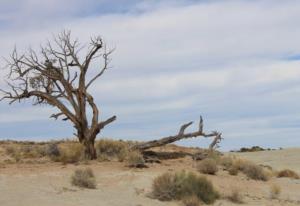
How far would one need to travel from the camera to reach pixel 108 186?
65.8ft

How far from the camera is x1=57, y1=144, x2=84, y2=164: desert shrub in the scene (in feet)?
83.1

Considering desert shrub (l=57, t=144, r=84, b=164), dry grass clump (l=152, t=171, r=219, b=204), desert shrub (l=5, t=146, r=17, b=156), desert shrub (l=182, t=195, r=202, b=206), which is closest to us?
desert shrub (l=182, t=195, r=202, b=206)

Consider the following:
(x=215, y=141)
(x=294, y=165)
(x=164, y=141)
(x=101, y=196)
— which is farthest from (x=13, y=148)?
(x=294, y=165)

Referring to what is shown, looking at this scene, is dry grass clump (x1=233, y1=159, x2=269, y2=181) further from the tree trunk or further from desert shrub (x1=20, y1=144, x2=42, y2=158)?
desert shrub (x1=20, y1=144, x2=42, y2=158)

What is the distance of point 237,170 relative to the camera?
27.1m

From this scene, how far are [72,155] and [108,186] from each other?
5.70 metres

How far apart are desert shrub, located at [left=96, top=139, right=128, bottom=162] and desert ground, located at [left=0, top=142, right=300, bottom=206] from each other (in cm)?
77

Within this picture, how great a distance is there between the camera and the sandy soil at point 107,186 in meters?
17.0

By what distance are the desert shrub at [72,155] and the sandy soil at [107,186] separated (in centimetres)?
58

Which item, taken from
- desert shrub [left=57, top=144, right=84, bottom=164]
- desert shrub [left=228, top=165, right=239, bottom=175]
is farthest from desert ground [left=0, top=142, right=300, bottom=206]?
desert shrub [left=57, top=144, right=84, bottom=164]

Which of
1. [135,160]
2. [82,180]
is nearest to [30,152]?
[135,160]

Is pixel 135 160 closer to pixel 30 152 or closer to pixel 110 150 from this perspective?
pixel 110 150

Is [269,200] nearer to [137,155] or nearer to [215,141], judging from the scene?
[137,155]

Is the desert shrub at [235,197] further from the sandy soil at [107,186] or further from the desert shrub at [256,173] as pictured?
the desert shrub at [256,173]
